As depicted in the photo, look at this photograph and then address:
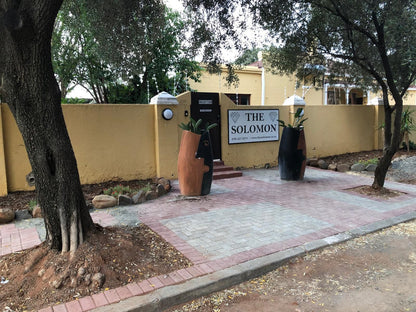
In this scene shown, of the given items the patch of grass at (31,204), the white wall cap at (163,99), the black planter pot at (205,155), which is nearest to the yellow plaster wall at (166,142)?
the white wall cap at (163,99)

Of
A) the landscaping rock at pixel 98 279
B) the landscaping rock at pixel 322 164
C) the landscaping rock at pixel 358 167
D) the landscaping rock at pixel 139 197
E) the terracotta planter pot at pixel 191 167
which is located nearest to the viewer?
the landscaping rock at pixel 98 279

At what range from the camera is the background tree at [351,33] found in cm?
689

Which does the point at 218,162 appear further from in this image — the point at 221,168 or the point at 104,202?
the point at 104,202

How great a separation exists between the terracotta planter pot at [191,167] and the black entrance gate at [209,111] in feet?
8.46

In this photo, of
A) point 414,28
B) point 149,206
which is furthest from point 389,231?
point 414,28

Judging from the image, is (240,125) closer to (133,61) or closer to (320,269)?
(133,61)

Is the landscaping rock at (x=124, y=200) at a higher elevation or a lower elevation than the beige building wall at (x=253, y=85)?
lower

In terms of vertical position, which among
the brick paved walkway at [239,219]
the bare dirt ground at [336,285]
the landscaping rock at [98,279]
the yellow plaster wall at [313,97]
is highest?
the yellow plaster wall at [313,97]

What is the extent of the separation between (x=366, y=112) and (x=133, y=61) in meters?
9.89

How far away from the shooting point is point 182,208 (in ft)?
19.9

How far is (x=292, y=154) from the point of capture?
336 inches

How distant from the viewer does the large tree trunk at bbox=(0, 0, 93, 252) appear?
3213mm

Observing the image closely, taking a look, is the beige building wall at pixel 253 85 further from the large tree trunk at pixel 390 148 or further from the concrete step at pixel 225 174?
the large tree trunk at pixel 390 148

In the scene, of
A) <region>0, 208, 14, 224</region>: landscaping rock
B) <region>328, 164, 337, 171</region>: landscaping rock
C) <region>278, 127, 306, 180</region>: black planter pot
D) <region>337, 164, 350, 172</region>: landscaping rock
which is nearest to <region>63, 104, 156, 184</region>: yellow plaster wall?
<region>0, 208, 14, 224</region>: landscaping rock
